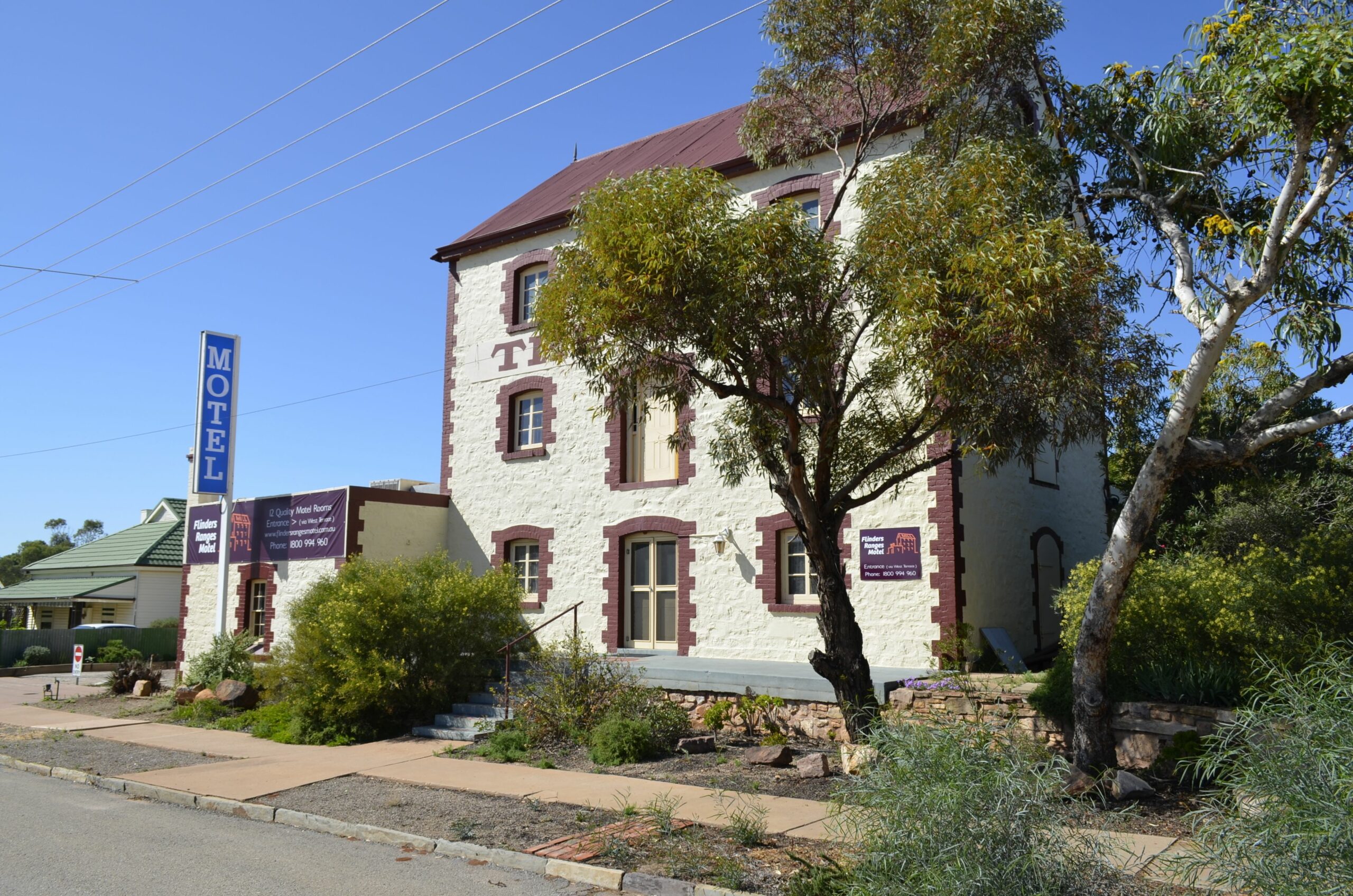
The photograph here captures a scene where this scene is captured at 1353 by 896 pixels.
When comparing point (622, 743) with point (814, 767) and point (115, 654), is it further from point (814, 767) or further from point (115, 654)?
point (115, 654)

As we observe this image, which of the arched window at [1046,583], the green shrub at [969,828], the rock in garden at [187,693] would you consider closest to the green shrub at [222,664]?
the rock in garden at [187,693]

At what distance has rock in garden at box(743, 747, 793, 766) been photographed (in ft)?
36.6

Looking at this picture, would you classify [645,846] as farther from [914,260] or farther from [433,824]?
[914,260]

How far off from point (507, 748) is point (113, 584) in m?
28.7

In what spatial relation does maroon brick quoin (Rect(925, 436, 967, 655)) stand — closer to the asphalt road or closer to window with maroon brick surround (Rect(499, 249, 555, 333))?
the asphalt road

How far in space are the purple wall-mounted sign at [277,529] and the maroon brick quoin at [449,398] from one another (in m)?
2.18

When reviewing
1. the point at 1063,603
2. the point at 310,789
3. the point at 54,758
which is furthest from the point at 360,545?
the point at 1063,603

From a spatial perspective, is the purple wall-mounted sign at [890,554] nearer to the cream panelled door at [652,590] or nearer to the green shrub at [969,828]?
the cream panelled door at [652,590]

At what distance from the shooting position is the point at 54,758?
1300 centimetres

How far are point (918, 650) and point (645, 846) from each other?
7.45 metres

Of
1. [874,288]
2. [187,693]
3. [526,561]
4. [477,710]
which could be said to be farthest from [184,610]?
[874,288]

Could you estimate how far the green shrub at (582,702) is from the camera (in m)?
12.4

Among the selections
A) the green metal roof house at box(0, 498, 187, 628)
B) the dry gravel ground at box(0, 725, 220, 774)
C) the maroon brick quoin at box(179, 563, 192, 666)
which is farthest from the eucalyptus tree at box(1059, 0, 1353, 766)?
the green metal roof house at box(0, 498, 187, 628)

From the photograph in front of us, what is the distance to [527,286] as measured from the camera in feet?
67.8
